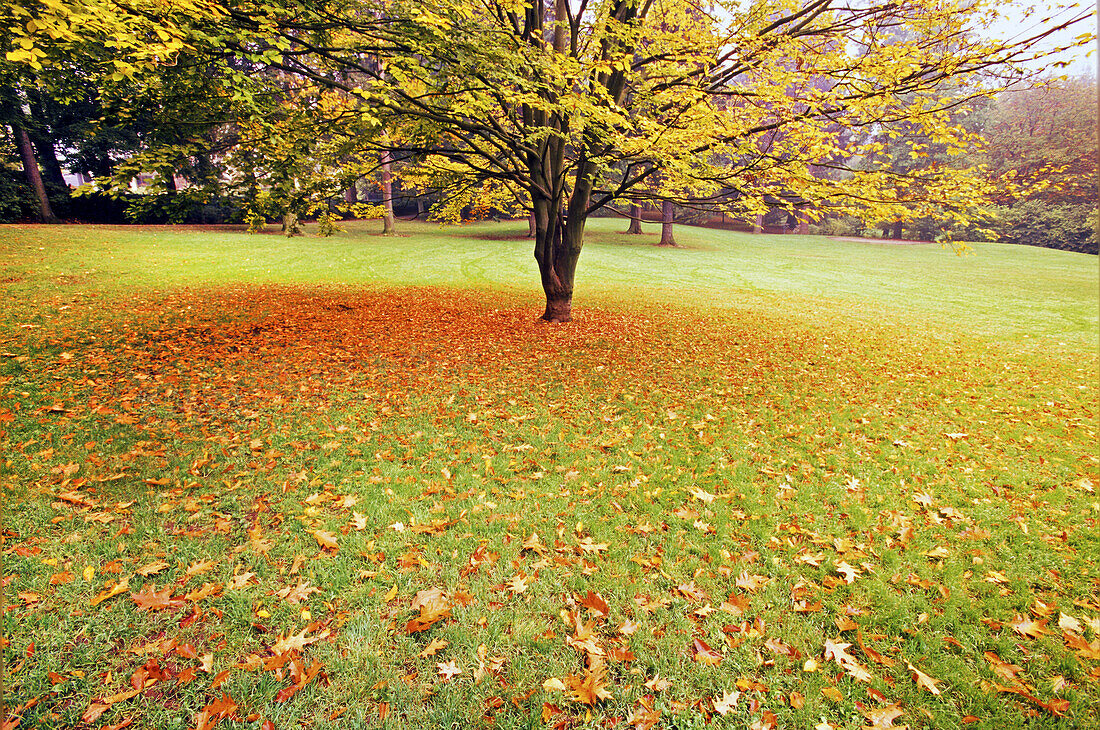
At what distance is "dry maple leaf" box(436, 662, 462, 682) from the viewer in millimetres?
2627

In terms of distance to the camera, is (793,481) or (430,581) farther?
(793,481)

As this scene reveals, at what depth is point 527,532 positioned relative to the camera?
386 centimetres

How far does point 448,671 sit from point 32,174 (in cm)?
3181

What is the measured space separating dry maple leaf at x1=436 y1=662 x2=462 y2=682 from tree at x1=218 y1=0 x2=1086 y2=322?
5776 millimetres

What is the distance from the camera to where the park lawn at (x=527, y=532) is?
2574mm

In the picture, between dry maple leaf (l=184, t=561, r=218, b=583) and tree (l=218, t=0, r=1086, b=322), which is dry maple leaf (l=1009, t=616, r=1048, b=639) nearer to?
dry maple leaf (l=184, t=561, r=218, b=583)

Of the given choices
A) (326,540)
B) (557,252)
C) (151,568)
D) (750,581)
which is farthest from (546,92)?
(151,568)

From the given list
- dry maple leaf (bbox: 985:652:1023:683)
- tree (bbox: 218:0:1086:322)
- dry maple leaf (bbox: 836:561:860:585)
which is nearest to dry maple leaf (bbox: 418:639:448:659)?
dry maple leaf (bbox: 836:561:860:585)

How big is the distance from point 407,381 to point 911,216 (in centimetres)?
824

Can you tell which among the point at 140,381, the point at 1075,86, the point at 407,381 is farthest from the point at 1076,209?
the point at 140,381

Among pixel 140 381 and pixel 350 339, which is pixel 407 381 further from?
pixel 140 381

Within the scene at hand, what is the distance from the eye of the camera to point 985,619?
3.14 metres

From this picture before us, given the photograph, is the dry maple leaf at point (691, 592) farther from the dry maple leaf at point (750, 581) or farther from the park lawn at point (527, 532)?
the dry maple leaf at point (750, 581)

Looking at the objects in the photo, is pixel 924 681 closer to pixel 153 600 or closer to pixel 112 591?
pixel 153 600
